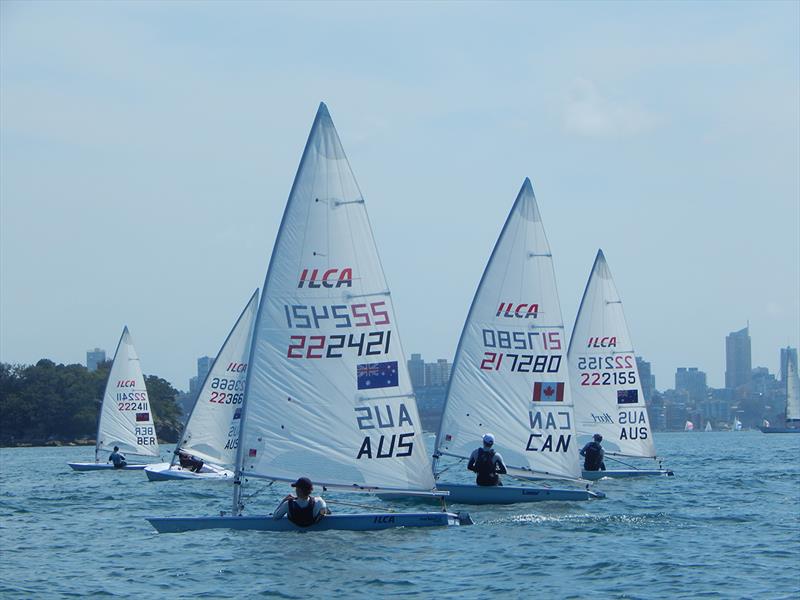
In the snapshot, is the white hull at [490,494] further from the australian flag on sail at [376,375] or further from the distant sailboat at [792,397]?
the distant sailboat at [792,397]

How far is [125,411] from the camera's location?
56.7 metres

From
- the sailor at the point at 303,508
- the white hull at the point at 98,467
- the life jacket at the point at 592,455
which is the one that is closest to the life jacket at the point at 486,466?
the sailor at the point at 303,508

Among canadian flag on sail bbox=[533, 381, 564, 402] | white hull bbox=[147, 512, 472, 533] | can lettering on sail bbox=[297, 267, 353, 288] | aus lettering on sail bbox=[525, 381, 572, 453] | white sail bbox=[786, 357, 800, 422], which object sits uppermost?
white sail bbox=[786, 357, 800, 422]

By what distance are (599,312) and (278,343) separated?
22020 millimetres

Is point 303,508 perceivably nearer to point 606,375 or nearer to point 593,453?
point 593,453

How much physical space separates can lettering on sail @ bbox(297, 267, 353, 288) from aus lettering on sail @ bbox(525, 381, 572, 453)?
31.5ft

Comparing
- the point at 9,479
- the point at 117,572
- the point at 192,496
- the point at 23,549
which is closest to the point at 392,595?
the point at 117,572

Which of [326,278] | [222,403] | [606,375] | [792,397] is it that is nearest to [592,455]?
[606,375]

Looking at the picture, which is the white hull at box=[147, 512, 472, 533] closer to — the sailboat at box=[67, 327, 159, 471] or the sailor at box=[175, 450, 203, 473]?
the sailor at box=[175, 450, 203, 473]

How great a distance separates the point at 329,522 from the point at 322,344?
3.16m

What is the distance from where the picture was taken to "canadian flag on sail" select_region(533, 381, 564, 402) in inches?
1236

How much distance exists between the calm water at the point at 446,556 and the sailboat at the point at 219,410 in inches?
415

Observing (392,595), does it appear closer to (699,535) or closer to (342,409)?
(342,409)

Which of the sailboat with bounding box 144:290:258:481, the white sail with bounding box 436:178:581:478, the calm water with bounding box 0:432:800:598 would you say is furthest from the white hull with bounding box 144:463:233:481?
the white sail with bounding box 436:178:581:478
